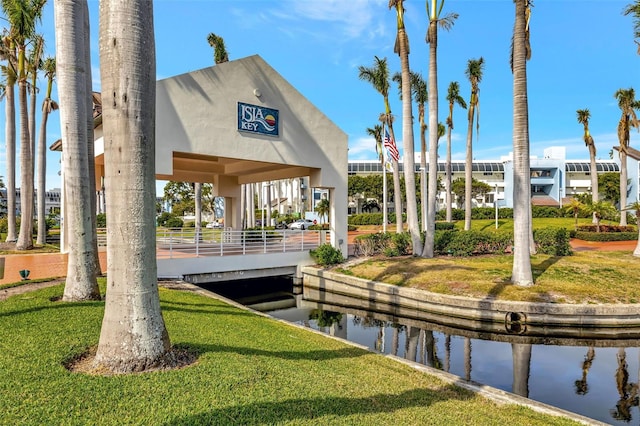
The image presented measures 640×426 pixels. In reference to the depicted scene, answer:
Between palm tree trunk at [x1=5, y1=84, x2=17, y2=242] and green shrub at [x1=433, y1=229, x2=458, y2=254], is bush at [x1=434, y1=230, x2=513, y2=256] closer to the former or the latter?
green shrub at [x1=433, y1=229, x2=458, y2=254]

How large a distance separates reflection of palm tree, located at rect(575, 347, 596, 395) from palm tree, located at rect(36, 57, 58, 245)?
2723 centimetres

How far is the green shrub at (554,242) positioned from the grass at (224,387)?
1573 centimetres

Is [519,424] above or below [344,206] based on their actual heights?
below

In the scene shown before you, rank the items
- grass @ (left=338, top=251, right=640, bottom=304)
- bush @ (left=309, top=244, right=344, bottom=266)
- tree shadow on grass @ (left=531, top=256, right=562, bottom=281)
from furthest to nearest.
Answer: bush @ (left=309, top=244, right=344, bottom=266), tree shadow on grass @ (left=531, top=256, right=562, bottom=281), grass @ (left=338, top=251, right=640, bottom=304)

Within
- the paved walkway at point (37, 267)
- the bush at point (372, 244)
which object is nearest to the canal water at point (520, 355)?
the bush at point (372, 244)

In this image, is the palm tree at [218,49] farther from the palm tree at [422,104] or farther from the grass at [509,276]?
the grass at [509,276]

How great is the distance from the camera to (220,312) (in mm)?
9859

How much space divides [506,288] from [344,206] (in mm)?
8385

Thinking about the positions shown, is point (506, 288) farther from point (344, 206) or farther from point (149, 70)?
point (149, 70)

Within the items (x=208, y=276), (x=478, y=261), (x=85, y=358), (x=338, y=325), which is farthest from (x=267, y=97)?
(x=85, y=358)

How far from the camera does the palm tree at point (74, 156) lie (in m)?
8.76

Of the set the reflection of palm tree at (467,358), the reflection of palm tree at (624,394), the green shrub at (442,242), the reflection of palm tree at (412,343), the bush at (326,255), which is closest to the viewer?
the reflection of palm tree at (624,394)

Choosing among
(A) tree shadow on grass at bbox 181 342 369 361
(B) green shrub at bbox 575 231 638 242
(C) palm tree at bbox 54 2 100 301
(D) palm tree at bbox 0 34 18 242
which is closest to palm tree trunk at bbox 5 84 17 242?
(D) palm tree at bbox 0 34 18 242

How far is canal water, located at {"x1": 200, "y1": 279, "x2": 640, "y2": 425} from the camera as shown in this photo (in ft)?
24.8
